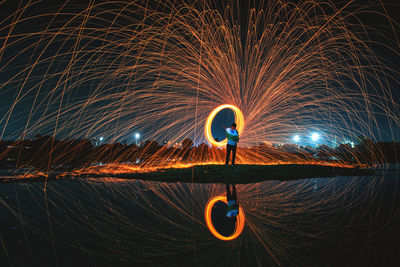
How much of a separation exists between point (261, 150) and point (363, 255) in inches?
831

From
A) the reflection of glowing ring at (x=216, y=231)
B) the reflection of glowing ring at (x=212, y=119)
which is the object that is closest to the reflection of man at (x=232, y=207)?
the reflection of glowing ring at (x=216, y=231)

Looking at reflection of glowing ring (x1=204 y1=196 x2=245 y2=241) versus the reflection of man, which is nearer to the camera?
reflection of glowing ring (x1=204 y1=196 x2=245 y2=241)

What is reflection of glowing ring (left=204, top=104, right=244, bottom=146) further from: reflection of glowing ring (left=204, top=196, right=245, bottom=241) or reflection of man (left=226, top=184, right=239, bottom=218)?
reflection of glowing ring (left=204, top=196, right=245, bottom=241)

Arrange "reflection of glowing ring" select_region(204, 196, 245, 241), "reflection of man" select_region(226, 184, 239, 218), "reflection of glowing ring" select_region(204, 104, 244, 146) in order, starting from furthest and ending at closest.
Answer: "reflection of glowing ring" select_region(204, 104, 244, 146)
"reflection of man" select_region(226, 184, 239, 218)
"reflection of glowing ring" select_region(204, 196, 245, 241)

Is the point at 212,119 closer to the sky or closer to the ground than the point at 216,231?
closer to the sky

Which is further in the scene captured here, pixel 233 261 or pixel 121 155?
pixel 121 155

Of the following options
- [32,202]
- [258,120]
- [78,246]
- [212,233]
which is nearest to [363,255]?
[212,233]

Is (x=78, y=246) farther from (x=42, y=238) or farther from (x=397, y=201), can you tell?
(x=397, y=201)

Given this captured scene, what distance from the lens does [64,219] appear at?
4.06 metres

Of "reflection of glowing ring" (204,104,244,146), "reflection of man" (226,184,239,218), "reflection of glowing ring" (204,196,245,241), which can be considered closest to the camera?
"reflection of glowing ring" (204,196,245,241)

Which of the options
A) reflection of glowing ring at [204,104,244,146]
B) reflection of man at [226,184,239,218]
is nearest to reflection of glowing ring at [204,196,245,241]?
reflection of man at [226,184,239,218]

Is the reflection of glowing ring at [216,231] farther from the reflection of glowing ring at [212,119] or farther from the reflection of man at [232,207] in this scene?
the reflection of glowing ring at [212,119]

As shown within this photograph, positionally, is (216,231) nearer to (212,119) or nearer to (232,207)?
(232,207)

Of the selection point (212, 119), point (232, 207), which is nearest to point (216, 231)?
point (232, 207)
